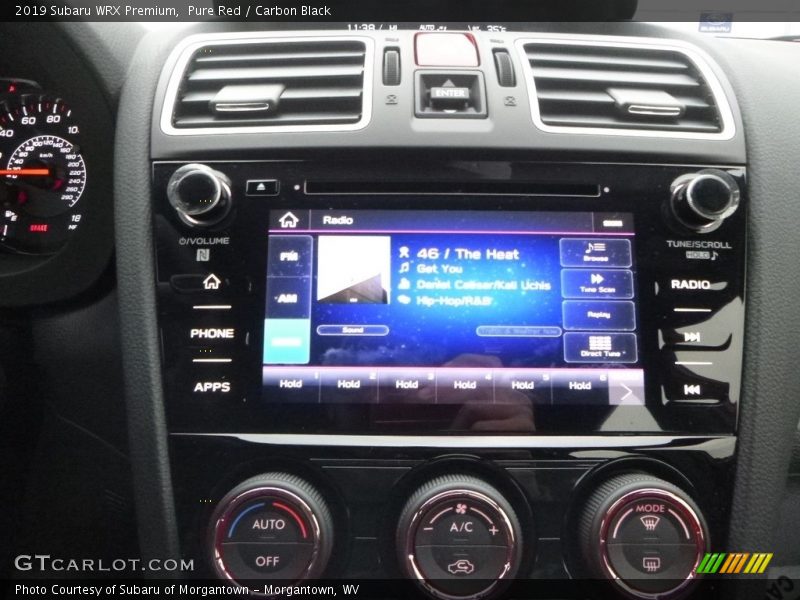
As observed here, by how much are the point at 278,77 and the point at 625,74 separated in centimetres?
80

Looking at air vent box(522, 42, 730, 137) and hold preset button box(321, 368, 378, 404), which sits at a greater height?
air vent box(522, 42, 730, 137)

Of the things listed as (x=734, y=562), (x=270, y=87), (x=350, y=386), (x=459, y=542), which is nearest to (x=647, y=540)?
(x=734, y=562)

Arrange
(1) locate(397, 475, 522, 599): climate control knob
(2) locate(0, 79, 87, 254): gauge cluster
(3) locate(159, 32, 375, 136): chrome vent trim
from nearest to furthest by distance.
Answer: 1. (1) locate(397, 475, 522, 599): climate control knob
2. (3) locate(159, 32, 375, 136): chrome vent trim
3. (2) locate(0, 79, 87, 254): gauge cluster

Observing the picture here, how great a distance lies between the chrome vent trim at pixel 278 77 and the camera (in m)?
1.52

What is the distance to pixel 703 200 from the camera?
1.46 m

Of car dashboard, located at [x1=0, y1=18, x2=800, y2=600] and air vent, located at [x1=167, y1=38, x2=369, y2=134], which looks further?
air vent, located at [x1=167, y1=38, x2=369, y2=134]

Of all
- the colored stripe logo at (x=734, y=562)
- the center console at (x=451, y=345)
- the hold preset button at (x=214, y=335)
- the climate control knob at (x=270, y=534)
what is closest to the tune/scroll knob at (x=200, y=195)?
the center console at (x=451, y=345)

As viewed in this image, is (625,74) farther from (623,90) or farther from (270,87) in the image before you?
(270,87)

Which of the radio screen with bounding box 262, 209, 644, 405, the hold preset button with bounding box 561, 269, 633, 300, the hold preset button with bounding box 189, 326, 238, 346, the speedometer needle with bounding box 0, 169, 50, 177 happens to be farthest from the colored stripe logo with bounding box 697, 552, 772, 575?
the speedometer needle with bounding box 0, 169, 50, 177

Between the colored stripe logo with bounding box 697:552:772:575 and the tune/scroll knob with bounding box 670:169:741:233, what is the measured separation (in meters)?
0.66

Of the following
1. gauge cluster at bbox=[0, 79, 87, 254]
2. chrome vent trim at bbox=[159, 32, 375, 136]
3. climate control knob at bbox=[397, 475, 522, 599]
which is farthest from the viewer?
gauge cluster at bbox=[0, 79, 87, 254]

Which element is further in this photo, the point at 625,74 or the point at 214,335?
the point at 625,74

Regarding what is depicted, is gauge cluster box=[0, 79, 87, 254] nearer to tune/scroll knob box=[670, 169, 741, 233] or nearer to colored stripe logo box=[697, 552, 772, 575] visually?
tune/scroll knob box=[670, 169, 741, 233]

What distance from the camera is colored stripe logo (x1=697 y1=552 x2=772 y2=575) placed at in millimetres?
1424
